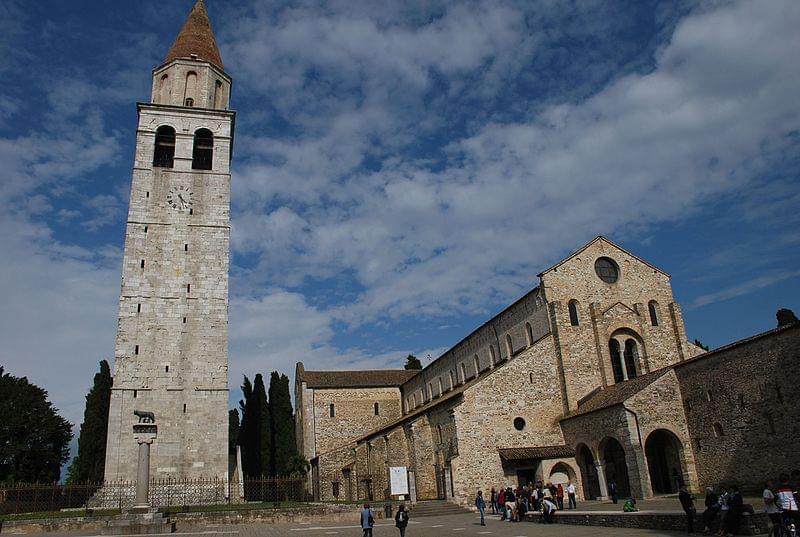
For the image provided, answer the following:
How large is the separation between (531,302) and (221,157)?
20.5 meters

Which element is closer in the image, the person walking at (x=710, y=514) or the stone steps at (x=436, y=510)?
the person walking at (x=710, y=514)

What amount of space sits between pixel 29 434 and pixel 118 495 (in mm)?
21544

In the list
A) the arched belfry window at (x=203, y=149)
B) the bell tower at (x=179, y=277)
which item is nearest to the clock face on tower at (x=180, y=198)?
the bell tower at (x=179, y=277)

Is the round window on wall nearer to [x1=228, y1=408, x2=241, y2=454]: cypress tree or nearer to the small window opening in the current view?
the small window opening

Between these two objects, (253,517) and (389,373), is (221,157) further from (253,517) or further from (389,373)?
(389,373)

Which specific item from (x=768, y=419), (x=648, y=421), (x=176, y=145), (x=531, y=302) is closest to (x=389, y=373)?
(x=531, y=302)

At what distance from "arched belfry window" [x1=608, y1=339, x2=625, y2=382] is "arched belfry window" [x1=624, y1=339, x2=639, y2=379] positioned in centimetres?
36

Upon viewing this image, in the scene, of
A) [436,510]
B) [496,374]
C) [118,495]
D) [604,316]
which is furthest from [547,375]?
[118,495]

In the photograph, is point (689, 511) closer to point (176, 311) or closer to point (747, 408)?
point (747, 408)

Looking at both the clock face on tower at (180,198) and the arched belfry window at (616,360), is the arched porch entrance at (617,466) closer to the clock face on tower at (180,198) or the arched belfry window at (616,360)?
the arched belfry window at (616,360)

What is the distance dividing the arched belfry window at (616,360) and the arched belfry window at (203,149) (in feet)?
84.3

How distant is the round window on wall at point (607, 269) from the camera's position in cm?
3272

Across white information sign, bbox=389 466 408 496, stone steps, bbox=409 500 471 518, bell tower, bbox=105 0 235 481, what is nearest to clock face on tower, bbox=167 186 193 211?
bell tower, bbox=105 0 235 481

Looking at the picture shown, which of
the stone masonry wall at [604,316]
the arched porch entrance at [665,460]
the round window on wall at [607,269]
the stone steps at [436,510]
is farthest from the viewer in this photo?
the round window on wall at [607,269]
